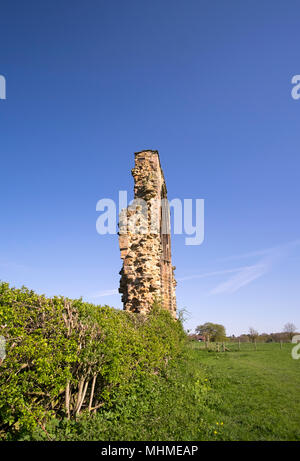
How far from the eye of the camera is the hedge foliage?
385 centimetres

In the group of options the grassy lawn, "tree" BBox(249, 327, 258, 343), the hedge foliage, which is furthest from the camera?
"tree" BBox(249, 327, 258, 343)

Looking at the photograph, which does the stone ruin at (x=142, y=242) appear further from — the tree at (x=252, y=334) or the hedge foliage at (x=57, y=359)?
the tree at (x=252, y=334)

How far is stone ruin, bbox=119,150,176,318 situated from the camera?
451 inches

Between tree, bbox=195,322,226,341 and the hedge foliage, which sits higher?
the hedge foliage

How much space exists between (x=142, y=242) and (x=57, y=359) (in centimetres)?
802

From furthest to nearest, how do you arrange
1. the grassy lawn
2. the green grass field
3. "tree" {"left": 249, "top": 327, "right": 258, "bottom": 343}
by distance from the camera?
"tree" {"left": 249, "top": 327, "right": 258, "bottom": 343} < the grassy lawn < the green grass field

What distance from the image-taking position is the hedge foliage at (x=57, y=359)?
151 inches

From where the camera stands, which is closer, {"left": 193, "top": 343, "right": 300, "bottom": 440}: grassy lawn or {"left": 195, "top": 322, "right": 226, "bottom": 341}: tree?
{"left": 193, "top": 343, "right": 300, "bottom": 440}: grassy lawn

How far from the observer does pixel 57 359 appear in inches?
164

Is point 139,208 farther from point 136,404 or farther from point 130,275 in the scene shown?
point 136,404

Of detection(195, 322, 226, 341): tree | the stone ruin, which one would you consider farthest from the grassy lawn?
detection(195, 322, 226, 341): tree

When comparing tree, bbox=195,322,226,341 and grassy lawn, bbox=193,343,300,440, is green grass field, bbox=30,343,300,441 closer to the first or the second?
grassy lawn, bbox=193,343,300,440

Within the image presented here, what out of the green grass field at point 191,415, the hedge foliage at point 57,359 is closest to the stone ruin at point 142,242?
the green grass field at point 191,415

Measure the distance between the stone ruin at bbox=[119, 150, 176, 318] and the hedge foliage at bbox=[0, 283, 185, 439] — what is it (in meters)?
4.99
